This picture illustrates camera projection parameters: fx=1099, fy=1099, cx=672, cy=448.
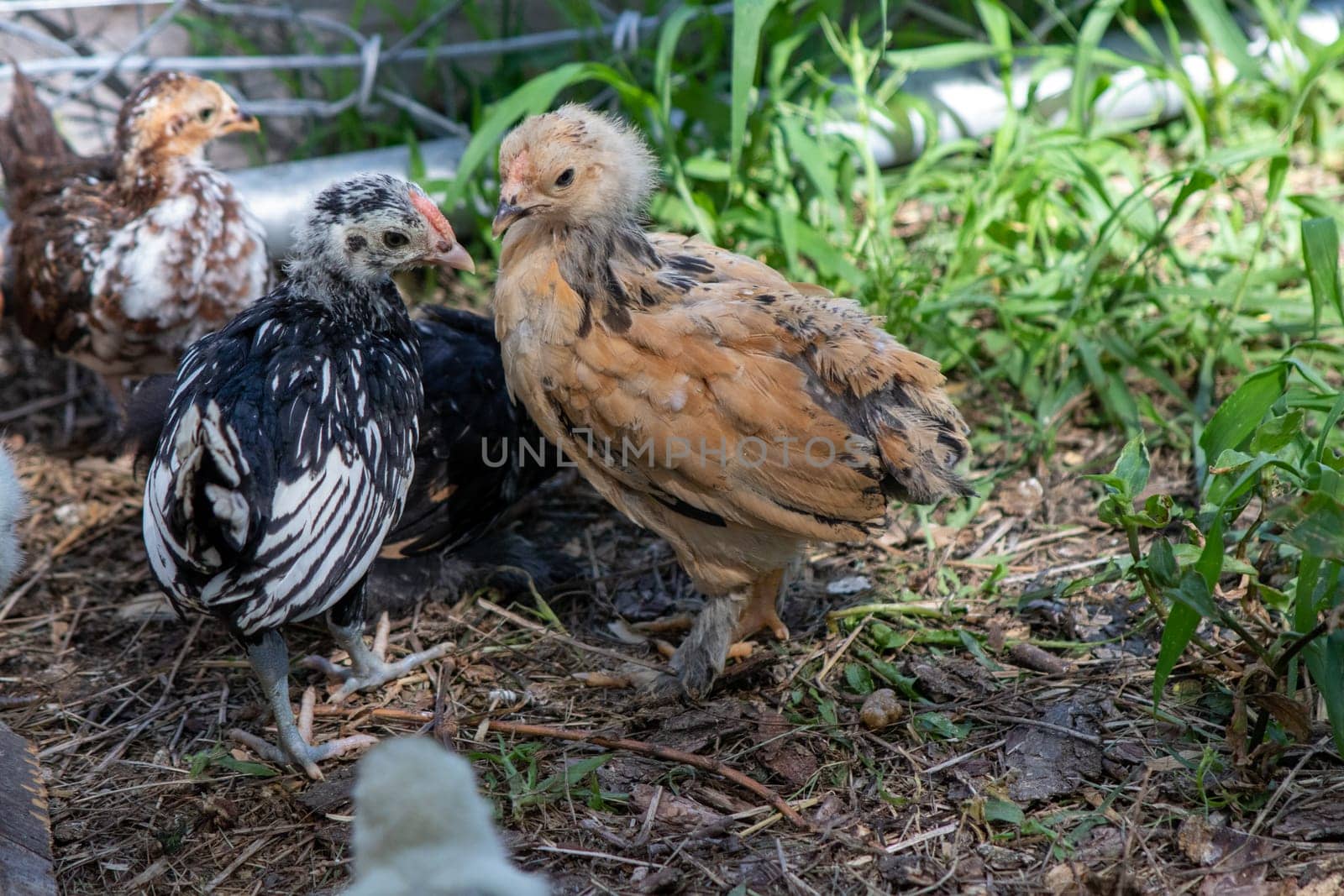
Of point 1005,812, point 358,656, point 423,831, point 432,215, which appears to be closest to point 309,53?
point 432,215

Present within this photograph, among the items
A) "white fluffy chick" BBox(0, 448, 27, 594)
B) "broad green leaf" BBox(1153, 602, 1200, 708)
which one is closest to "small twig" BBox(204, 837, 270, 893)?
"white fluffy chick" BBox(0, 448, 27, 594)

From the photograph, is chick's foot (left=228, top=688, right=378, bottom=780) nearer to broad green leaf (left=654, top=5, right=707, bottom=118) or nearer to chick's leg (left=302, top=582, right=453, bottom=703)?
chick's leg (left=302, top=582, right=453, bottom=703)

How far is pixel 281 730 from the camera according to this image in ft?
9.37

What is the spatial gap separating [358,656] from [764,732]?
1169 mm

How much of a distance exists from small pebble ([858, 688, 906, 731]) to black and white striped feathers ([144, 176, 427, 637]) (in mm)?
1358

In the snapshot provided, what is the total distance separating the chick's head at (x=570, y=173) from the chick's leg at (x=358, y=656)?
1.11 meters

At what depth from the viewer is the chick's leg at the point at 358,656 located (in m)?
3.04

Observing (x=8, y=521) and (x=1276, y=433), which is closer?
(x=1276, y=433)

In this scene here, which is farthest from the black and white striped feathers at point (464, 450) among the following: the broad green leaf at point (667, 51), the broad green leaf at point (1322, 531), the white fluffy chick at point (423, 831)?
the broad green leaf at point (1322, 531)

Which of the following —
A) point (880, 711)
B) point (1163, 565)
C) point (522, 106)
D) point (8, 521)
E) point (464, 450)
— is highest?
point (522, 106)

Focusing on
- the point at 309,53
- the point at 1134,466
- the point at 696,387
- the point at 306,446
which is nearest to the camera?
the point at 1134,466

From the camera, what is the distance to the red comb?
3102 millimetres

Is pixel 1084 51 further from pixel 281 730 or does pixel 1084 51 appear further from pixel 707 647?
pixel 281 730

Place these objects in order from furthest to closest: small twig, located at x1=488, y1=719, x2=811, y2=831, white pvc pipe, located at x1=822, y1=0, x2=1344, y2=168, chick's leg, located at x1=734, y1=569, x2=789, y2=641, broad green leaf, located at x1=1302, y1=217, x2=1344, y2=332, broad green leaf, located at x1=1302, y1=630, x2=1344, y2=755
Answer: white pvc pipe, located at x1=822, y1=0, x2=1344, y2=168
chick's leg, located at x1=734, y1=569, x2=789, y2=641
broad green leaf, located at x1=1302, y1=217, x2=1344, y2=332
small twig, located at x1=488, y1=719, x2=811, y2=831
broad green leaf, located at x1=1302, y1=630, x2=1344, y2=755
